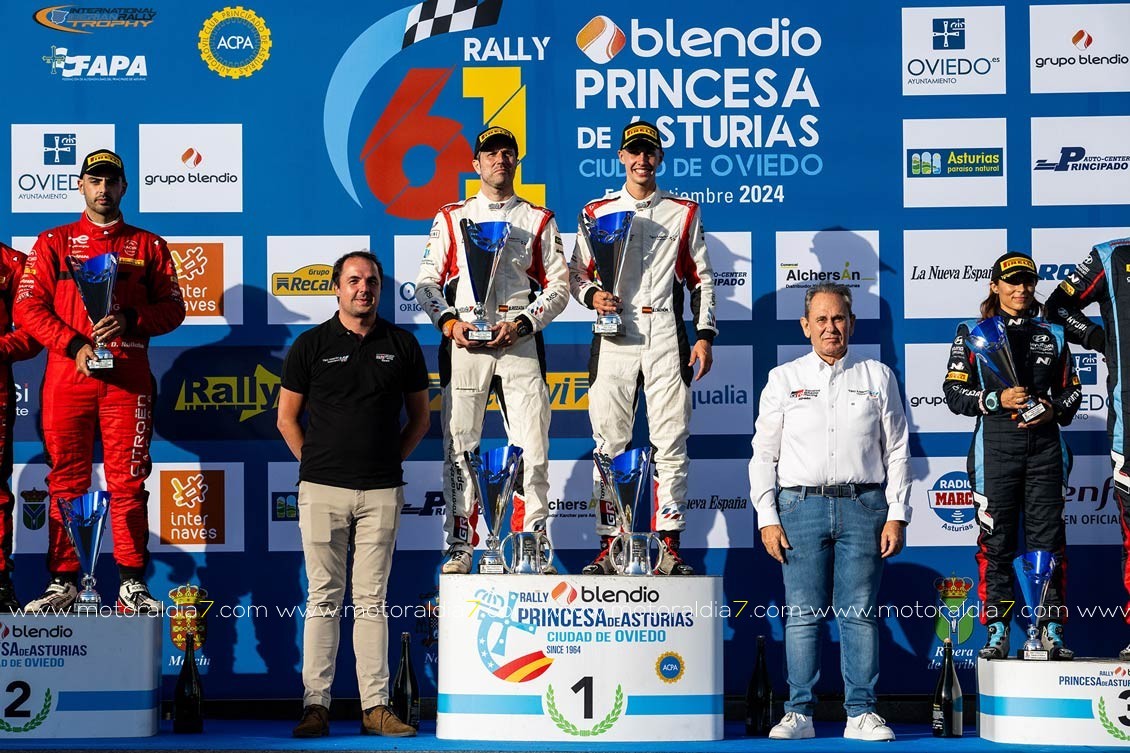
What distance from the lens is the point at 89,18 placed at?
6.15 meters

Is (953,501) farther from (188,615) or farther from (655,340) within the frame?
(188,615)

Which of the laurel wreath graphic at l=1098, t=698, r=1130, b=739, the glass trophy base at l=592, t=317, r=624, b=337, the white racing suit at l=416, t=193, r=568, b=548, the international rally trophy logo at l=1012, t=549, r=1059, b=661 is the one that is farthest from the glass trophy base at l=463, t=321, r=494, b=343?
the laurel wreath graphic at l=1098, t=698, r=1130, b=739

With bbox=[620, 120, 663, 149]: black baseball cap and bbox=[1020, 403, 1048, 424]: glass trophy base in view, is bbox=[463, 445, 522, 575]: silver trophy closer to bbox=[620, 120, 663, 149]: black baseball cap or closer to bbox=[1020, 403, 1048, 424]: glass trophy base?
bbox=[620, 120, 663, 149]: black baseball cap

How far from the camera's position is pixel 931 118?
6094 millimetres

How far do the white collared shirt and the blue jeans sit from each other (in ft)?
0.27

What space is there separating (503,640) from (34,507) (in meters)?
2.47

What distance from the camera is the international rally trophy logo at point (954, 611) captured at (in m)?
6.01

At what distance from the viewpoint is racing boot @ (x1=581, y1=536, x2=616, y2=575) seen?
5.07 m

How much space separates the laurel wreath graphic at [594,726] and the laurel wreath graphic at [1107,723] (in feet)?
5.53

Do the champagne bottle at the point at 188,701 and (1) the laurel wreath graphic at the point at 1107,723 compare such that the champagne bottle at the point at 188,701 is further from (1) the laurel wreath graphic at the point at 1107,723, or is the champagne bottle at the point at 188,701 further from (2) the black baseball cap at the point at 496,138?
(1) the laurel wreath graphic at the point at 1107,723

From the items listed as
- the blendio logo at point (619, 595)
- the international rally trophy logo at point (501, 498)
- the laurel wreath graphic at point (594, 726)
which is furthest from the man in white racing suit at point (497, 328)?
the laurel wreath graphic at point (594, 726)

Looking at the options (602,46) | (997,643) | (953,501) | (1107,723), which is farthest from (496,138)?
(1107,723)

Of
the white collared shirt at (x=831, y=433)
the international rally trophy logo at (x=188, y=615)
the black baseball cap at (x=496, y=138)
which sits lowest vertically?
the international rally trophy logo at (x=188, y=615)

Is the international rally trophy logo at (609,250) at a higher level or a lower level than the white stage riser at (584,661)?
higher
